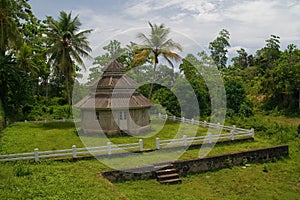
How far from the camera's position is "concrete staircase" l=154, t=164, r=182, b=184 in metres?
12.3

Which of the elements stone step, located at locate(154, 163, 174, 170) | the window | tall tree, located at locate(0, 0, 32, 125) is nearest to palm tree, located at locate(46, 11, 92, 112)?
tall tree, located at locate(0, 0, 32, 125)

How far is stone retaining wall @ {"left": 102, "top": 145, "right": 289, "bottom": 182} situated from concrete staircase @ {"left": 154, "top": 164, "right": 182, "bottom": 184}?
227 millimetres

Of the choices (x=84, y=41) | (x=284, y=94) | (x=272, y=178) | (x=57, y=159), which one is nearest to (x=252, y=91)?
(x=284, y=94)

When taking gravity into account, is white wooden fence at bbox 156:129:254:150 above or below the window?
below

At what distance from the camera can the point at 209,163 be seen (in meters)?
13.9

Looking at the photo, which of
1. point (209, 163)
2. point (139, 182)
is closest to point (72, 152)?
point (139, 182)

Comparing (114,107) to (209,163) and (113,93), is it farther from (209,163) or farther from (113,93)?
(209,163)

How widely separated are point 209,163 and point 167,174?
93.5 inches

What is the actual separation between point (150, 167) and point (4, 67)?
63.9 feet

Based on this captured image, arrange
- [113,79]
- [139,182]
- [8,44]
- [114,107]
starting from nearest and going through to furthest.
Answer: [139,182], [114,107], [113,79], [8,44]

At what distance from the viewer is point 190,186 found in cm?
1199

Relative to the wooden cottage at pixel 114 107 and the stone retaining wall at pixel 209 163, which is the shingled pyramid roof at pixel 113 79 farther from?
the stone retaining wall at pixel 209 163

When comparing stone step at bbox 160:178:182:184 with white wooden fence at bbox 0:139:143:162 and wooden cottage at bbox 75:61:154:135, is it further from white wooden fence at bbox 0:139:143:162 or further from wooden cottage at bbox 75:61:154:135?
wooden cottage at bbox 75:61:154:135

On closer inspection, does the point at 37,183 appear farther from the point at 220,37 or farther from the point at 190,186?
the point at 220,37
